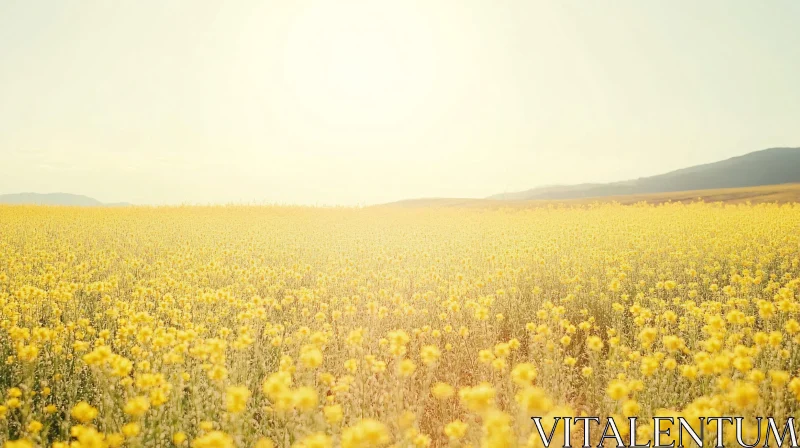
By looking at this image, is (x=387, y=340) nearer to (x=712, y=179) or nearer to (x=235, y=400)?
(x=235, y=400)

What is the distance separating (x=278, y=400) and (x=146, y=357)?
2868 mm

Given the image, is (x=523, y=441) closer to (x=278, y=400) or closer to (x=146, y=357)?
(x=278, y=400)

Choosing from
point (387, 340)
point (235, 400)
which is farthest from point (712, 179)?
point (235, 400)

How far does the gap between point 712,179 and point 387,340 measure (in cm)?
16146

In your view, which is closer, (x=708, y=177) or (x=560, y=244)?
(x=560, y=244)

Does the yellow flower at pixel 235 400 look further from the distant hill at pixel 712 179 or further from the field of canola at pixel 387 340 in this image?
the distant hill at pixel 712 179

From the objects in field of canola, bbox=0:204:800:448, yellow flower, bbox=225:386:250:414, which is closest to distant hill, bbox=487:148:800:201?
field of canola, bbox=0:204:800:448

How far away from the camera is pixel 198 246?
11641 mm

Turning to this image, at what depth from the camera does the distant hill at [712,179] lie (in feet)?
405

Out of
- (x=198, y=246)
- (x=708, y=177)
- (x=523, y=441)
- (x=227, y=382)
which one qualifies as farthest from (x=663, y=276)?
(x=708, y=177)

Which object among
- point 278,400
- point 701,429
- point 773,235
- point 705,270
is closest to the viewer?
point 278,400

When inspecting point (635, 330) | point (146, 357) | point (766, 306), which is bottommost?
point (635, 330)

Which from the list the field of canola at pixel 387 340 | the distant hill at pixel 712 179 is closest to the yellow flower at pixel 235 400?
the field of canola at pixel 387 340

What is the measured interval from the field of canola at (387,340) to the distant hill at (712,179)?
380ft
